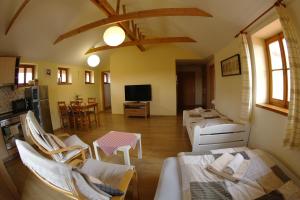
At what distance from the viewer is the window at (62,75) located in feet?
17.4

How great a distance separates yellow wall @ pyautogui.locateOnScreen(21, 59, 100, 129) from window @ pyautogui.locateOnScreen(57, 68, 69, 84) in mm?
151

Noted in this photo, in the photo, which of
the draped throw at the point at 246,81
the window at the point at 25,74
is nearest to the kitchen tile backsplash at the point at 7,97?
the window at the point at 25,74

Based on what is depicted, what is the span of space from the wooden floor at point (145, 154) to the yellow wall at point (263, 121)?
47.3 inches

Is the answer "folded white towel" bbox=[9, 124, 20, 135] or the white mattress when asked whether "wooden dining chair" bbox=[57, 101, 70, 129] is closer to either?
"folded white towel" bbox=[9, 124, 20, 135]

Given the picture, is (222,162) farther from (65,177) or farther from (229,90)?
(229,90)

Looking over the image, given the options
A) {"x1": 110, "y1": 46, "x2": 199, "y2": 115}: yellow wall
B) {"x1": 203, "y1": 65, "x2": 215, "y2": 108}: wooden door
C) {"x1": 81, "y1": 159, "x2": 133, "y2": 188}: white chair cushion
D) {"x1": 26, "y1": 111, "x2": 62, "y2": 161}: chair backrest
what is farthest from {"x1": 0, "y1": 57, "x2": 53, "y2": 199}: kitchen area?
{"x1": 203, "y1": 65, "x2": 215, "y2": 108}: wooden door

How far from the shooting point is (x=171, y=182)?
1520 millimetres

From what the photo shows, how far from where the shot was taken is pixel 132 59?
644 centimetres

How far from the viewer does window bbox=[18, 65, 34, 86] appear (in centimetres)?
405

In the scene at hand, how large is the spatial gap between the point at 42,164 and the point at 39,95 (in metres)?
3.47

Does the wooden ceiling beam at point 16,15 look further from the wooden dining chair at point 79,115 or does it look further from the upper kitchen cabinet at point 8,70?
the wooden dining chair at point 79,115

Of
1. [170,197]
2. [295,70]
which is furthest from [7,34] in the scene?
[295,70]

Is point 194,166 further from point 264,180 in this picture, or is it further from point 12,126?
point 12,126

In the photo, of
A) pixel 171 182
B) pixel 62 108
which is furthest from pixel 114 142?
pixel 62 108
